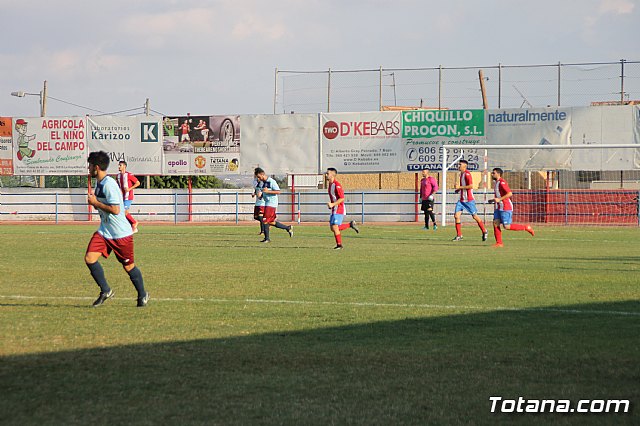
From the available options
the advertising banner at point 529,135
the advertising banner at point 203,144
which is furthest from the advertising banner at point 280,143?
the advertising banner at point 529,135

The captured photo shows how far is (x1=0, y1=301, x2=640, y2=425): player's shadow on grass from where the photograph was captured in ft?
18.5

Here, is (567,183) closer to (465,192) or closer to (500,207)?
(465,192)

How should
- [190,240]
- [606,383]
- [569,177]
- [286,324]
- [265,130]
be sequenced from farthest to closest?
[265,130]
[569,177]
[190,240]
[286,324]
[606,383]

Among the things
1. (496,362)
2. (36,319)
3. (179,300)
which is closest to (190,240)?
(179,300)

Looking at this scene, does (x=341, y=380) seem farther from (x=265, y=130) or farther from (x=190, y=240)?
(x=265, y=130)

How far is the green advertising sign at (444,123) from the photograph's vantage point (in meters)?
42.2

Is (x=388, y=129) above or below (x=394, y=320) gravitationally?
above

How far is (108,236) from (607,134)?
34026mm

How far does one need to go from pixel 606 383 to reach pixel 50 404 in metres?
3.77

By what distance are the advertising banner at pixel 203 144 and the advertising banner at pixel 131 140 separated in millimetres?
734

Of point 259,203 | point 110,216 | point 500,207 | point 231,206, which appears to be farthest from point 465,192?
point 231,206

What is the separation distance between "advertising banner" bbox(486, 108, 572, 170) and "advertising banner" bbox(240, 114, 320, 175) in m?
8.49

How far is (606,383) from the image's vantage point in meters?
6.43

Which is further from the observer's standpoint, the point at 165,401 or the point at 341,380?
the point at 341,380
